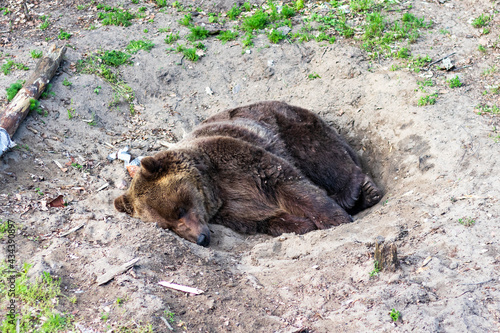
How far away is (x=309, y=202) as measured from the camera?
17.1 ft

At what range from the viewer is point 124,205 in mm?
5184

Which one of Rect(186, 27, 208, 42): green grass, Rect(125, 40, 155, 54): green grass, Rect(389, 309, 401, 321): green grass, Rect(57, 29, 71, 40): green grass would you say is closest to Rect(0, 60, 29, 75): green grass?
Rect(57, 29, 71, 40): green grass

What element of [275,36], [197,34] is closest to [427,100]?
[275,36]

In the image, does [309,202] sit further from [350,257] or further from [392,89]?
[392,89]

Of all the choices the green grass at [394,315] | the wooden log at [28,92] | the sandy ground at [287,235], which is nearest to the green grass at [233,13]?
the sandy ground at [287,235]

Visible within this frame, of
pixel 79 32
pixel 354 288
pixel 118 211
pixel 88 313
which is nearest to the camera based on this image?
pixel 88 313

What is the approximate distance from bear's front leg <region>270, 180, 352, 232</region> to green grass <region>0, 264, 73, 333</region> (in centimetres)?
268

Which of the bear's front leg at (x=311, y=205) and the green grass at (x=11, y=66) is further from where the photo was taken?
the green grass at (x=11, y=66)

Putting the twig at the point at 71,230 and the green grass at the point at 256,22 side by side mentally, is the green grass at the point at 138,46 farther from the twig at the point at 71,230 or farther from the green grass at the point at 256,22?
the twig at the point at 71,230

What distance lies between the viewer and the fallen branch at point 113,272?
3613mm

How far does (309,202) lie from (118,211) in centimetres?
220

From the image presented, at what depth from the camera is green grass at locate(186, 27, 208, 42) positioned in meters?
8.43

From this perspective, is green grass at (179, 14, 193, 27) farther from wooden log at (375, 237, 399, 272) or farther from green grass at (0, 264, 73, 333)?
wooden log at (375, 237, 399, 272)

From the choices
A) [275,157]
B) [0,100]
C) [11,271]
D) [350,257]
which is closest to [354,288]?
[350,257]
